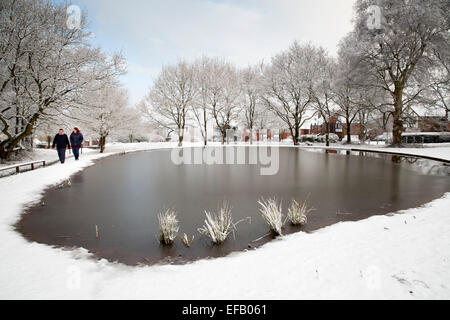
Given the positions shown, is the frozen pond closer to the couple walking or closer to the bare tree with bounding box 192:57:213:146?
the couple walking

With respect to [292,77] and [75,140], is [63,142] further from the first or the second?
[292,77]

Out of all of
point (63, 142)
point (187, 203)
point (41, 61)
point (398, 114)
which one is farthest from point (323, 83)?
point (187, 203)

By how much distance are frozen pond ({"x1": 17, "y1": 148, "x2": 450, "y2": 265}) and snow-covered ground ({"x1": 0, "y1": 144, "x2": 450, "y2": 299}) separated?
0.44 meters

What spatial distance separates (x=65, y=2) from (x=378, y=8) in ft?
86.6

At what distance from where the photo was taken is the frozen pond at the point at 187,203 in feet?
14.9

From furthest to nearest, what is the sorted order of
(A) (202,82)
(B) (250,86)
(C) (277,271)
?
(B) (250,86)
(A) (202,82)
(C) (277,271)

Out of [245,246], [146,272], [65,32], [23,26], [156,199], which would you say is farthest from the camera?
[65,32]

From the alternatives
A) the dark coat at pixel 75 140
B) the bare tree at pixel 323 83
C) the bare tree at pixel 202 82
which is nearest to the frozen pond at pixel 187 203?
the dark coat at pixel 75 140

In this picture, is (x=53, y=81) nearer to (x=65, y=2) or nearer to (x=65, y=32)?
(x=65, y=32)

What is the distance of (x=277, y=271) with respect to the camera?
3.41m

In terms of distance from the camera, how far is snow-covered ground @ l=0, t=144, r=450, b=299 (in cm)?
294

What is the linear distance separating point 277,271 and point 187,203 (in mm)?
4166
